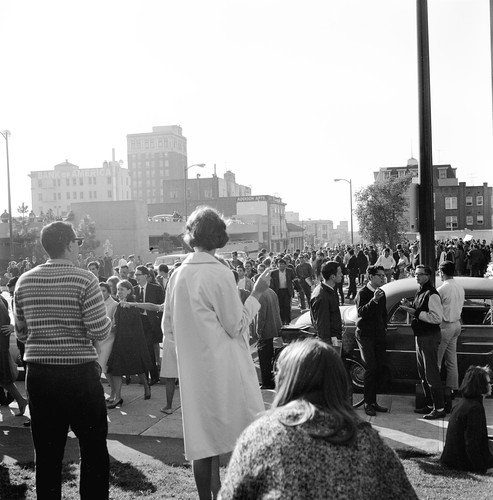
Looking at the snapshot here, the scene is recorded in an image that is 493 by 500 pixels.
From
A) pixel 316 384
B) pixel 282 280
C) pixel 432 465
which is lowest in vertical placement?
pixel 432 465

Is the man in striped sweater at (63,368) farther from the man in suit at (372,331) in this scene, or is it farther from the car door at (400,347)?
the car door at (400,347)

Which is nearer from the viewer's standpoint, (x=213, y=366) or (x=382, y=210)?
(x=213, y=366)

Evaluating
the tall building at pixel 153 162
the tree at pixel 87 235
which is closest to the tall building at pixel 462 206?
the tree at pixel 87 235

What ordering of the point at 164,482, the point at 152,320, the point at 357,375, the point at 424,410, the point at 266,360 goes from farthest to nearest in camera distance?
the point at 152,320, the point at 266,360, the point at 357,375, the point at 424,410, the point at 164,482

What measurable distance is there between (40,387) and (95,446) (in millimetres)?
499

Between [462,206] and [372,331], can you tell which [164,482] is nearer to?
[372,331]

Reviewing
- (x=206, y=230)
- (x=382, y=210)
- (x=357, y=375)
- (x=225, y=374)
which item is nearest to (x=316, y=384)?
(x=225, y=374)

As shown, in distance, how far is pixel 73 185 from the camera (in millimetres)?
157375

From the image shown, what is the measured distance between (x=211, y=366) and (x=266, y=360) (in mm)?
6154

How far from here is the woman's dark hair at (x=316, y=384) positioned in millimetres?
2234

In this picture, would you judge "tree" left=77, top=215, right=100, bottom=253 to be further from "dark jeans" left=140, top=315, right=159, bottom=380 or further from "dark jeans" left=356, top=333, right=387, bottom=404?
"dark jeans" left=356, top=333, right=387, bottom=404

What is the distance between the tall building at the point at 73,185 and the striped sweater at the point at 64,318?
15593 cm

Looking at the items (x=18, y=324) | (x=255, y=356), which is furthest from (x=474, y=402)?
(x=255, y=356)

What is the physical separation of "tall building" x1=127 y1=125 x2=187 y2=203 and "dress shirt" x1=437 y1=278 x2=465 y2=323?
190 m
